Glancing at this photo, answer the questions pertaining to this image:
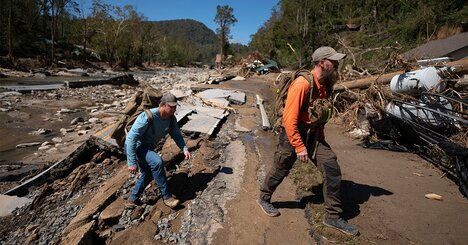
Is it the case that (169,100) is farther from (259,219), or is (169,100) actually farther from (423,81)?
→ (423,81)

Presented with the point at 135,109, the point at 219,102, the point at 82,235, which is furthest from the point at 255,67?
the point at 82,235

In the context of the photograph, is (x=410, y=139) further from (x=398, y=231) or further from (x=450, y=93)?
(x=398, y=231)

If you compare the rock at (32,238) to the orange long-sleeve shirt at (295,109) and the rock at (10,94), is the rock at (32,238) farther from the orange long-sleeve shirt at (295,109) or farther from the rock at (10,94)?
the rock at (10,94)

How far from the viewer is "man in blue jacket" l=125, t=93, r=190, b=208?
3.55 metres

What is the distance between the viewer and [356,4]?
39062 millimetres

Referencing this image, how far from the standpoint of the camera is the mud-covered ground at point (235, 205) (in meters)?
3.27

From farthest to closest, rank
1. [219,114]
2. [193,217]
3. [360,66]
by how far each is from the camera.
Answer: [360,66]
[219,114]
[193,217]

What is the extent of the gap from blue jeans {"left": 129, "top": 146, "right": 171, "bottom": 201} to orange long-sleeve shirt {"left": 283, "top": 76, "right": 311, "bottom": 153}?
1618 mm

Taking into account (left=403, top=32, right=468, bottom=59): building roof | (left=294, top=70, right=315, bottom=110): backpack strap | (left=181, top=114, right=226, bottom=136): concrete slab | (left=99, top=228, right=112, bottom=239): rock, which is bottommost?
(left=99, top=228, right=112, bottom=239): rock

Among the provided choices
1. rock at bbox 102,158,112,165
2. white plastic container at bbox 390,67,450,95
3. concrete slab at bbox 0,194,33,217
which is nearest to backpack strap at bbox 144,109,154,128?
concrete slab at bbox 0,194,33,217

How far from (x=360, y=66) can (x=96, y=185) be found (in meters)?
9.51

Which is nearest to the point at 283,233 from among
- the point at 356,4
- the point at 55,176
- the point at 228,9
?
the point at 55,176

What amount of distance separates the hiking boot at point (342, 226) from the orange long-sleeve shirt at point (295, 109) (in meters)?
0.92

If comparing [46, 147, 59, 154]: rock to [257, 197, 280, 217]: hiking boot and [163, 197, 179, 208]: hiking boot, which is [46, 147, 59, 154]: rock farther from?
[257, 197, 280, 217]: hiking boot
